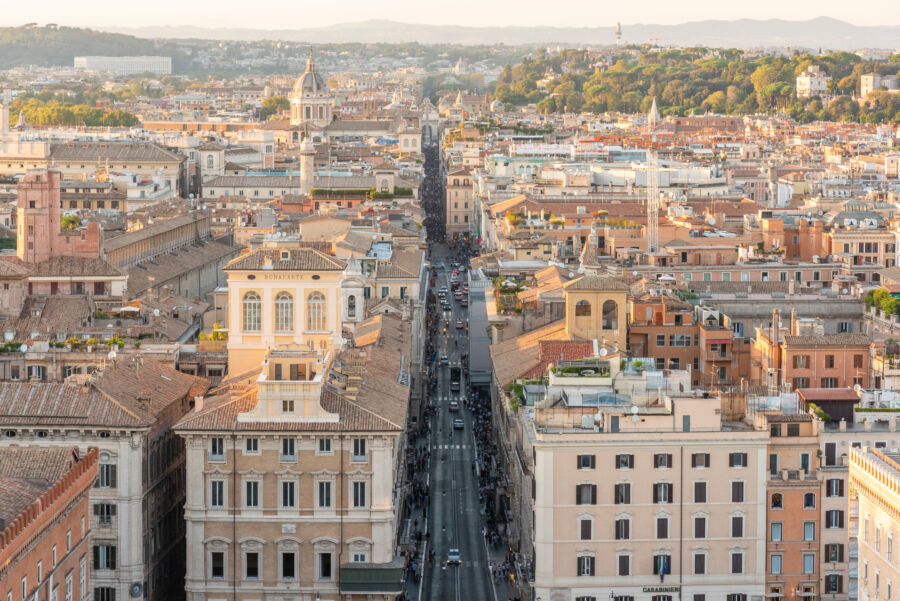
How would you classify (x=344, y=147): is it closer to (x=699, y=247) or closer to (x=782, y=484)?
(x=699, y=247)

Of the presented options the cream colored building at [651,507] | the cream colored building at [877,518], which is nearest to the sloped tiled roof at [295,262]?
the cream colored building at [651,507]

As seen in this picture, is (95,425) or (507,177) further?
(507,177)

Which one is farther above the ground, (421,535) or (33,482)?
(33,482)

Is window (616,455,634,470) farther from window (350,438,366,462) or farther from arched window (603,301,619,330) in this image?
arched window (603,301,619,330)

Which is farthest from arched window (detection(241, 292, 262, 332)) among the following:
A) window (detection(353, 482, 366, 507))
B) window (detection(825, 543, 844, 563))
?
window (detection(825, 543, 844, 563))

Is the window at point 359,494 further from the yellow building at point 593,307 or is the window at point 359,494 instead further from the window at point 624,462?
the yellow building at point 593,307

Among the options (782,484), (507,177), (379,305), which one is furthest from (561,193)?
(782,484)

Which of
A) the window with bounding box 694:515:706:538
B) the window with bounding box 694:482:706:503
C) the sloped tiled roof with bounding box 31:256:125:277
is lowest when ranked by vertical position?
the window with bounding box 694:515:706:538
